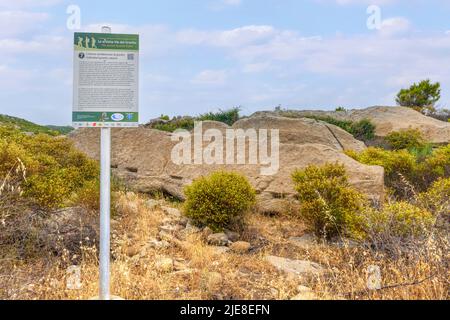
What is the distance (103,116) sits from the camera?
15.3 ft

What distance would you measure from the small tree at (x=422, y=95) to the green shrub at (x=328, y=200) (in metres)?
29.2

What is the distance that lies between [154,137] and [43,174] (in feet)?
12.4

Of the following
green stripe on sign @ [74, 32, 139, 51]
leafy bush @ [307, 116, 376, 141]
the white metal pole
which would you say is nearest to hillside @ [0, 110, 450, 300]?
the white metal pole

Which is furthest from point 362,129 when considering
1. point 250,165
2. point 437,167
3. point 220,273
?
point 220,273

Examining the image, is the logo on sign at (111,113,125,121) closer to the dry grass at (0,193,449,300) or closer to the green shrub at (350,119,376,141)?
the dry grass at (0,193,449,300)

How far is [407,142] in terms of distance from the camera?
18.9 m

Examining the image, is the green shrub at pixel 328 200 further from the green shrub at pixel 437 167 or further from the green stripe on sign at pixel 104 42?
the green shrub at pixel 437 167

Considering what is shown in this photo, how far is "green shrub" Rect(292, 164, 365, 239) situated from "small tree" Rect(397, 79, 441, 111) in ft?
95.9

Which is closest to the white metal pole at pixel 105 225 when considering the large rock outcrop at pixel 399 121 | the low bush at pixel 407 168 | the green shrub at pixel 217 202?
the green shrub at pixel 217 202

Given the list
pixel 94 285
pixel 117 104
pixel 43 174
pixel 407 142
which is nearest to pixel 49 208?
pixel 43 174

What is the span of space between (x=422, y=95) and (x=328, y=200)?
31007mm

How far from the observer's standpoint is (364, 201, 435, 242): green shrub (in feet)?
20.6

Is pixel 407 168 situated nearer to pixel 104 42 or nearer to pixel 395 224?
pixel 395 224
